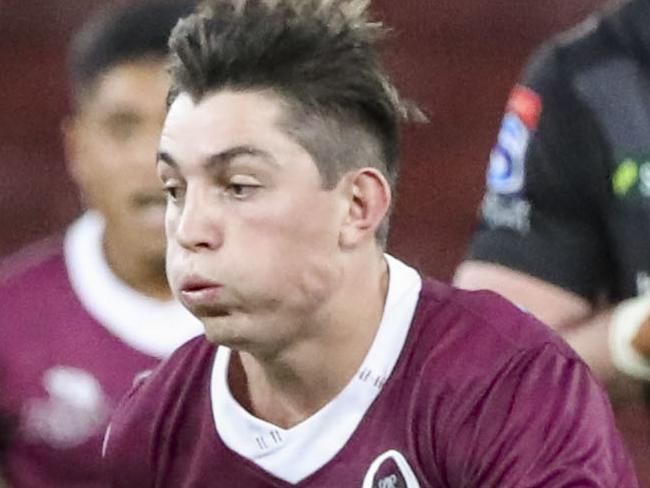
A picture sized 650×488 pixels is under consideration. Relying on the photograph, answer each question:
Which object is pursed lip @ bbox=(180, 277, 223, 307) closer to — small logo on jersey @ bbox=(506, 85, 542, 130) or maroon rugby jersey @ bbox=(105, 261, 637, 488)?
maroon rugby jersey @ bbox=(105, 261, 637, 488)

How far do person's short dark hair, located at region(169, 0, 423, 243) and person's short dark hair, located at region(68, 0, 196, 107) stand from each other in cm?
62

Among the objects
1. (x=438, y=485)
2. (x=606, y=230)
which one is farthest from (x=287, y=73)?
(x=606, y=230)

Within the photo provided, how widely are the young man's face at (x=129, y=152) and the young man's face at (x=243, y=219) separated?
24.3 inches

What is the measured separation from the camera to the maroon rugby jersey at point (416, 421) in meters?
1.12

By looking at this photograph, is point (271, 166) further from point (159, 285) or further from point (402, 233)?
point (402, 233)

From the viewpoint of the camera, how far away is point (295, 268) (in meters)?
1.16

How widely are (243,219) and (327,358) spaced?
0.41 feet

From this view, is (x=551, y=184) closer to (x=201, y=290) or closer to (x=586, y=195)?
(x=586, y=195)

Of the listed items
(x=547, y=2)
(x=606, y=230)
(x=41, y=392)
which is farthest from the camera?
(x=547, y=2)

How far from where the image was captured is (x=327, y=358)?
1213mm

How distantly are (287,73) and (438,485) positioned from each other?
26 cm

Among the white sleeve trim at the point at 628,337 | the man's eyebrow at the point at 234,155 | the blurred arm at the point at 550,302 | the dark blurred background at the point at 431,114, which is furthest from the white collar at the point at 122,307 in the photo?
the dark blurred background at the point at 431,114

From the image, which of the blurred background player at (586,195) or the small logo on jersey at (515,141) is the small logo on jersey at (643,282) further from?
the small logo on jersey at (515,141)

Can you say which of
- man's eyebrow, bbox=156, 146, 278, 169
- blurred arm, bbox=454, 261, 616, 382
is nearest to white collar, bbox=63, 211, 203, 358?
blurred arm, bbox=454, 261, 616, 382
